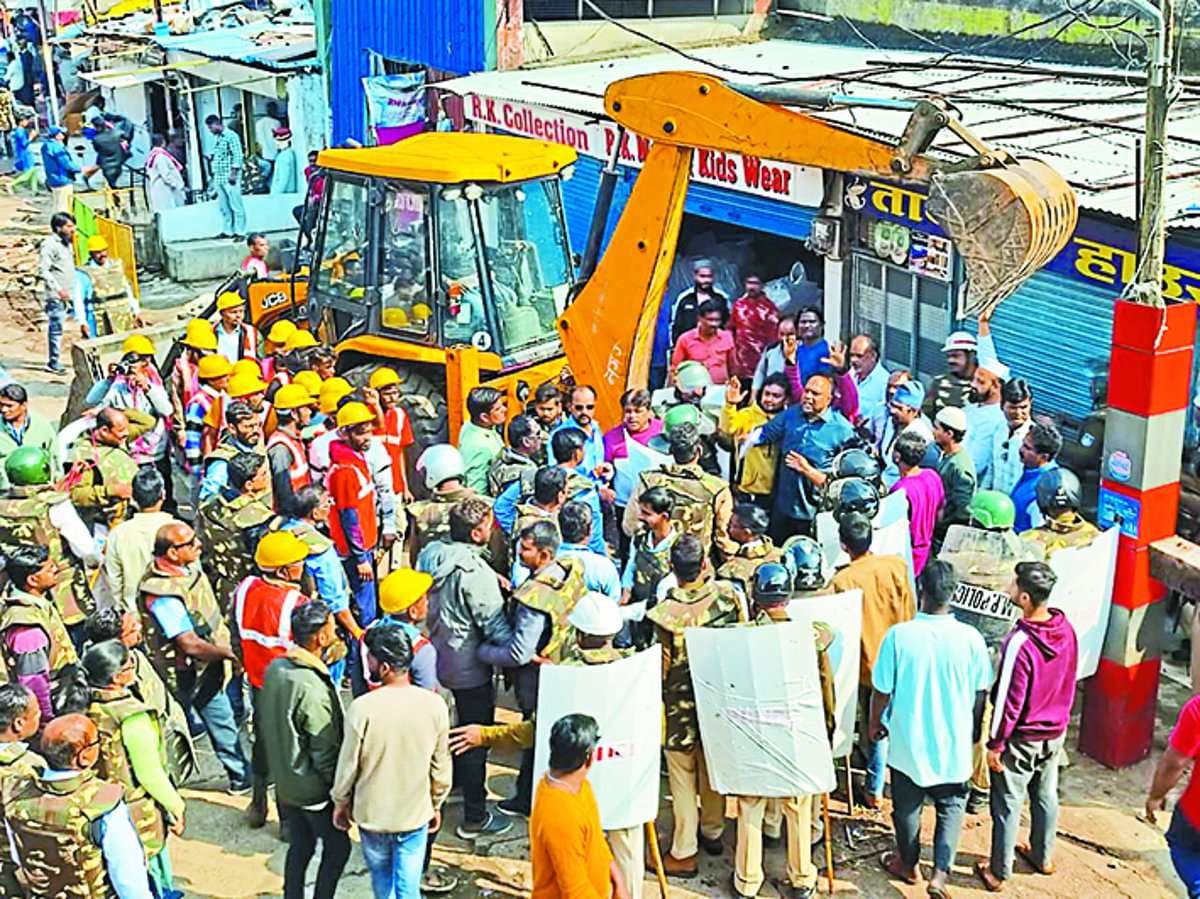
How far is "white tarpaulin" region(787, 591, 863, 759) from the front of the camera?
5879mm

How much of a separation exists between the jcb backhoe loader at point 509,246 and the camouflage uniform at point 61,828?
4.62 m

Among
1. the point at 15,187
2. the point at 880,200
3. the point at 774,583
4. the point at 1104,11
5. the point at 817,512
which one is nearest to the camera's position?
the point at 774,583

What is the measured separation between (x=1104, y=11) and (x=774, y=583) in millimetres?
8977

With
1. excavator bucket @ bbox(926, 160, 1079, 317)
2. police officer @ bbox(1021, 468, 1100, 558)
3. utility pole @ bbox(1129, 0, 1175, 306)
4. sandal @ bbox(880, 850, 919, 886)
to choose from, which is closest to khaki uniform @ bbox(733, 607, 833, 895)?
sandal @ bbox(880, 850, 919, 886)

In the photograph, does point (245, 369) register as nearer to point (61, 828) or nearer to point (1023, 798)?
point (61, 828)

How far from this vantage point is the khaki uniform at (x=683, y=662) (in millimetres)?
5727

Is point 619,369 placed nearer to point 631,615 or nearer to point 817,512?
point 817,512

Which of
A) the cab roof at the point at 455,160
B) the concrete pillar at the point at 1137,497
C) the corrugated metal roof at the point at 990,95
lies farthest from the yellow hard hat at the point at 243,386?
the concrete pillar at the point at 1137,497

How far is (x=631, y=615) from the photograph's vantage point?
6316mm

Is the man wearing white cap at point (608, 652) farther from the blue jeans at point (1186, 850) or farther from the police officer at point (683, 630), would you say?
the blue jeans at point (1186, 850)

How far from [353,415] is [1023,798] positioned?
4.07 m

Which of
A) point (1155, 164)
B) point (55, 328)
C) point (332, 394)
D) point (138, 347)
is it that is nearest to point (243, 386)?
point (332, 394)

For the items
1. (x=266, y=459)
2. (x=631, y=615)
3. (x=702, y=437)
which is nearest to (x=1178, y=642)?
(x=702, y=437)

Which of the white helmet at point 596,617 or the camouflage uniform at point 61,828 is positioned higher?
the white helmet at point 596,617
